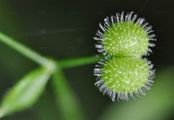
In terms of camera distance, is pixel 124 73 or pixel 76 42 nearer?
pixel 124 73

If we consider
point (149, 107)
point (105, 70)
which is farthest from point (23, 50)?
point (149, 107)

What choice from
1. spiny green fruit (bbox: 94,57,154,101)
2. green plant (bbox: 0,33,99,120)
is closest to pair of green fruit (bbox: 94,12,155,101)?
spiny green fruit (bbox: 94,57,154,101)

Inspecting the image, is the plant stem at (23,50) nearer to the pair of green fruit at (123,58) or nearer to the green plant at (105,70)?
the green plant at (105,70)

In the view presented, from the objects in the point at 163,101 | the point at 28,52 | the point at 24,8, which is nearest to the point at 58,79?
the point at 28,52

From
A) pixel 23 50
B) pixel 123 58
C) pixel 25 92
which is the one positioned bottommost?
pixel 123 58

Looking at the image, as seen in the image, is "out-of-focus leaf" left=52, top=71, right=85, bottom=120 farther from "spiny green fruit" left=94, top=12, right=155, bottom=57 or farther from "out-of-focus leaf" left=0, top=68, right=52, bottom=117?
"spiny green fruit" left=94, top=12, right=155, bottom=57

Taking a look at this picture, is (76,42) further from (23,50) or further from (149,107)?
(149,107)
